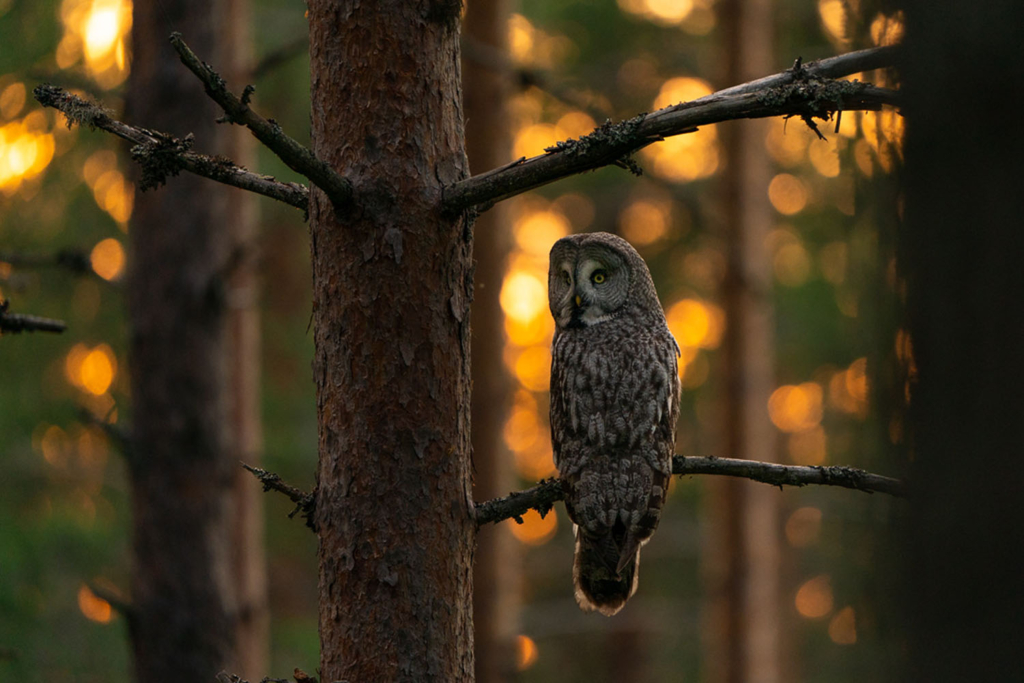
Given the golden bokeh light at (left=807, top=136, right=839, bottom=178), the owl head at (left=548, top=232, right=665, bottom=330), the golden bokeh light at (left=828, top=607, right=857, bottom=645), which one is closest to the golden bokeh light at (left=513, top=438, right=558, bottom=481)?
the owl head at (left=548, top=232, right=665, bottom=330)

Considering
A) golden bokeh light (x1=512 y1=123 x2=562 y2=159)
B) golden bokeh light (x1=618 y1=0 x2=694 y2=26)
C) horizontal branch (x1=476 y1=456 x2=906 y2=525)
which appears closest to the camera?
horizontal branch (x1=476 y1=456 x2=906 y2=525)

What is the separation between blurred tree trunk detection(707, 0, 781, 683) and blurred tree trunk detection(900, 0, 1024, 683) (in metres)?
7.99

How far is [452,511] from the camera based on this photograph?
263 cm

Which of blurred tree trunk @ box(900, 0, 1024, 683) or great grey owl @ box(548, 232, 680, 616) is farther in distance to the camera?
great grey owl @ box(548, 232, 680, 616)

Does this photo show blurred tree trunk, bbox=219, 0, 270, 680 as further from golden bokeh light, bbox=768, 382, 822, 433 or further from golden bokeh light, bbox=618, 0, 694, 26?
golden bokeh light, bbox=768, 382, 822, 433

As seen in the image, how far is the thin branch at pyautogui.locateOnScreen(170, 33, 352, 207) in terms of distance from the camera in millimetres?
1942

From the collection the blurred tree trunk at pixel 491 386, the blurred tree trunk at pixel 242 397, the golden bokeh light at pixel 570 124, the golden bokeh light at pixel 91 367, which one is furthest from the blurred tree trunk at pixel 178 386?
the golden bokeh light at pixel 570 124

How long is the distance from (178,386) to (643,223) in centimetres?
1225

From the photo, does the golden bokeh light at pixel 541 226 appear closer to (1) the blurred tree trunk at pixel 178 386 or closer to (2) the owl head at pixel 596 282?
(1) the blurred tree trunk at pixel 178 386

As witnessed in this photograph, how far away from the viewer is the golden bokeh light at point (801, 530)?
17391 millimetres

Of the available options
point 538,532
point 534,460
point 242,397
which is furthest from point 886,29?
point 538,532

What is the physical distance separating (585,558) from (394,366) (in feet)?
5.20

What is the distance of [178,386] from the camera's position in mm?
6168

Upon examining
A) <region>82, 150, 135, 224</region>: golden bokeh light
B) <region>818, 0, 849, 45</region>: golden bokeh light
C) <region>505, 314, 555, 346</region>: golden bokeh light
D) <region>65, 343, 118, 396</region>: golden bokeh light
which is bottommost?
<region>818, 0, 849, 45</region>: golden bokeh light
